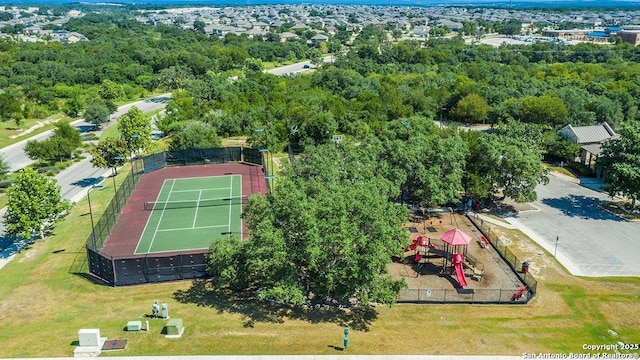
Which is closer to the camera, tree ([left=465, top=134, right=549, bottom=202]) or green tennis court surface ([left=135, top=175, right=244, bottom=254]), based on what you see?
green tennis court surface ([left=135, top=175, right=244, bottom=254])

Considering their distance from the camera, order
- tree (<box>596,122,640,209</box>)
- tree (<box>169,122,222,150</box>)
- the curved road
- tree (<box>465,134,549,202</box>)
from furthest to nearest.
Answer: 1. tree (<box>169,122,222,150</box>)
2. tree (<box>596,122,640,209</box>)
3. tree (<box>465,134,549,202</box>)
4. the curved road

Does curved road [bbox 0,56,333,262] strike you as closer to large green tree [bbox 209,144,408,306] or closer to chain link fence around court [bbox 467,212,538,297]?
large green tree [bbox 209,144,408,306]

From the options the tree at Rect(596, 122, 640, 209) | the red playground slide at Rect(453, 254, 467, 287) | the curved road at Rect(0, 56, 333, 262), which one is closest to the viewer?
the red playground slide at Rect(453, 254, 467, 287)

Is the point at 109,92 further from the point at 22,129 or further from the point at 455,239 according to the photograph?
the point at 455,239

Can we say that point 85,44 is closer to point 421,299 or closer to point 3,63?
point 3,63

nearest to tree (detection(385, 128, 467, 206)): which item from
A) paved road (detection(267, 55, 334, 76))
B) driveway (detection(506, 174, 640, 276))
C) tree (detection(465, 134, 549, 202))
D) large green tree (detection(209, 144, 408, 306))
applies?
tree (detection(465, 134, 549, 202))

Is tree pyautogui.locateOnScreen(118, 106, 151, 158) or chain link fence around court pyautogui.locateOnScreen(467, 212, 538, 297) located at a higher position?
tree pyautogui.locateOnScreen(118, 106, 151, 158)

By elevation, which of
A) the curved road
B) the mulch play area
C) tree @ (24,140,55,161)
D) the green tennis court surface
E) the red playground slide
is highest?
tree @ (24,140,55,161)
